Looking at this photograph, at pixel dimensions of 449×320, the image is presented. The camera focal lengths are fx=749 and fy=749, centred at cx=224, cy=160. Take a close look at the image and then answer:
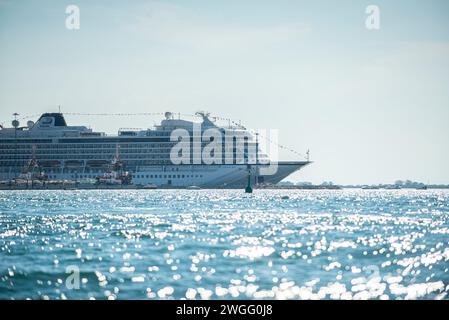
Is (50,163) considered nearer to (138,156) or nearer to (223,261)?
(138,156)

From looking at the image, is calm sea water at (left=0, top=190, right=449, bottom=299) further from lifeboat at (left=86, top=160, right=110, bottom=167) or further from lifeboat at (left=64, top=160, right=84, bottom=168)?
lifeboat at (left=64, top=160, right=84, bottom=168)

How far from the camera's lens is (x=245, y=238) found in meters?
36.2

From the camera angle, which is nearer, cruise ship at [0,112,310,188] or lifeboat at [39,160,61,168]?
cruise ship at [0,112,310,188]

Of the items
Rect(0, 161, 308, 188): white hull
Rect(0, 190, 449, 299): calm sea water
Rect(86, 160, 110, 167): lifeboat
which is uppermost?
Rect(86, 160, 110, 167): lifeboat

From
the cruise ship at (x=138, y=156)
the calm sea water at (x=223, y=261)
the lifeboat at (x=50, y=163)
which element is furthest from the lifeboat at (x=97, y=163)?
the calm sea water at (x=223, y=261)

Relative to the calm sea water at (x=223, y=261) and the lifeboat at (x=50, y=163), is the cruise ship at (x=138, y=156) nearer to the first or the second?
the lifeboat at (x=50, y=163)

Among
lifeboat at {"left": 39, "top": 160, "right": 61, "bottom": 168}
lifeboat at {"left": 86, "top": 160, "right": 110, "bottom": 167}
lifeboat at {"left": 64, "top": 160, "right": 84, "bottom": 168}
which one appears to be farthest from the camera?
lifeboat at {"left": 39, "top": 160, "right": 61, "bottom": 168}

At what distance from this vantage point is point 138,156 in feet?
495

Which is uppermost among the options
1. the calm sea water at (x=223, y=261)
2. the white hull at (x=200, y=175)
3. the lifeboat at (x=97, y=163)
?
the lifeboat at (x=97, y=163)

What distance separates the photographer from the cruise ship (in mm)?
144875

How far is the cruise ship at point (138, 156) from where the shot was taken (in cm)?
14488

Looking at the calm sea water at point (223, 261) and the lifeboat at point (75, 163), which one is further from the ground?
the lifeboat at point (75, 163)

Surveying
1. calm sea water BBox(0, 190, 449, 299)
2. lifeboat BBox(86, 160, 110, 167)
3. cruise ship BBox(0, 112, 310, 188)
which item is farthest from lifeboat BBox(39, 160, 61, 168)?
calm sea water BBox(0, 190, 449, 299)
